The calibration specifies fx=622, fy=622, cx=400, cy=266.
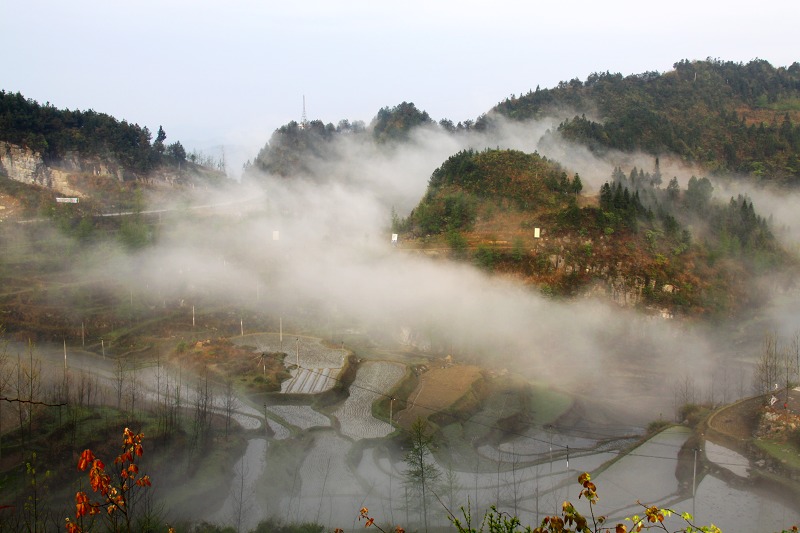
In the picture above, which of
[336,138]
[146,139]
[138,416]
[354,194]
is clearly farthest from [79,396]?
[336,138]

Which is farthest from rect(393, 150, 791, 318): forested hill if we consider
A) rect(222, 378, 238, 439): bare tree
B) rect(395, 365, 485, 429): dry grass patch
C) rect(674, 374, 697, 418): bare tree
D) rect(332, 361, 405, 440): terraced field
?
rect(222, 378, 238, 439): bare tree

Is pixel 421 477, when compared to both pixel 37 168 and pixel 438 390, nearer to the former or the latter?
pixel 438 390

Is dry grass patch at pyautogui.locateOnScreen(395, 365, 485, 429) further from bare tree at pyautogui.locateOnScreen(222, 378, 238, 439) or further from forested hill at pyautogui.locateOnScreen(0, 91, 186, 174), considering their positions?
forested hill at pyautogui.locateOnScreen(0, 91, 186, 174)

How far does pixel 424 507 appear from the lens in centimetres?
2177

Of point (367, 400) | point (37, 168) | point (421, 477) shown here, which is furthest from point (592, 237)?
point (37, 168)

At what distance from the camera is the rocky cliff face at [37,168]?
69.6m

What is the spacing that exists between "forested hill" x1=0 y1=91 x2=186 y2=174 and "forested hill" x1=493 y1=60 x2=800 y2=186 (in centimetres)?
5648

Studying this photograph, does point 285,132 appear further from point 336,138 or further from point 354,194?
point 354,194

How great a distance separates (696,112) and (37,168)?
9062cm

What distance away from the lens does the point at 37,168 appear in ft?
235

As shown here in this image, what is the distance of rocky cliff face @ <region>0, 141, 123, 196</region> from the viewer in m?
69.6

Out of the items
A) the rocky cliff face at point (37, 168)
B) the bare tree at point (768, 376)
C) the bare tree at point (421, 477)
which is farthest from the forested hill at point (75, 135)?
the bare tree at point (768, 376)

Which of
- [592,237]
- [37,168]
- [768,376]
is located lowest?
[768,376]

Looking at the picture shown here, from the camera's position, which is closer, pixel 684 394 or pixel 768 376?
pixel 768 376
